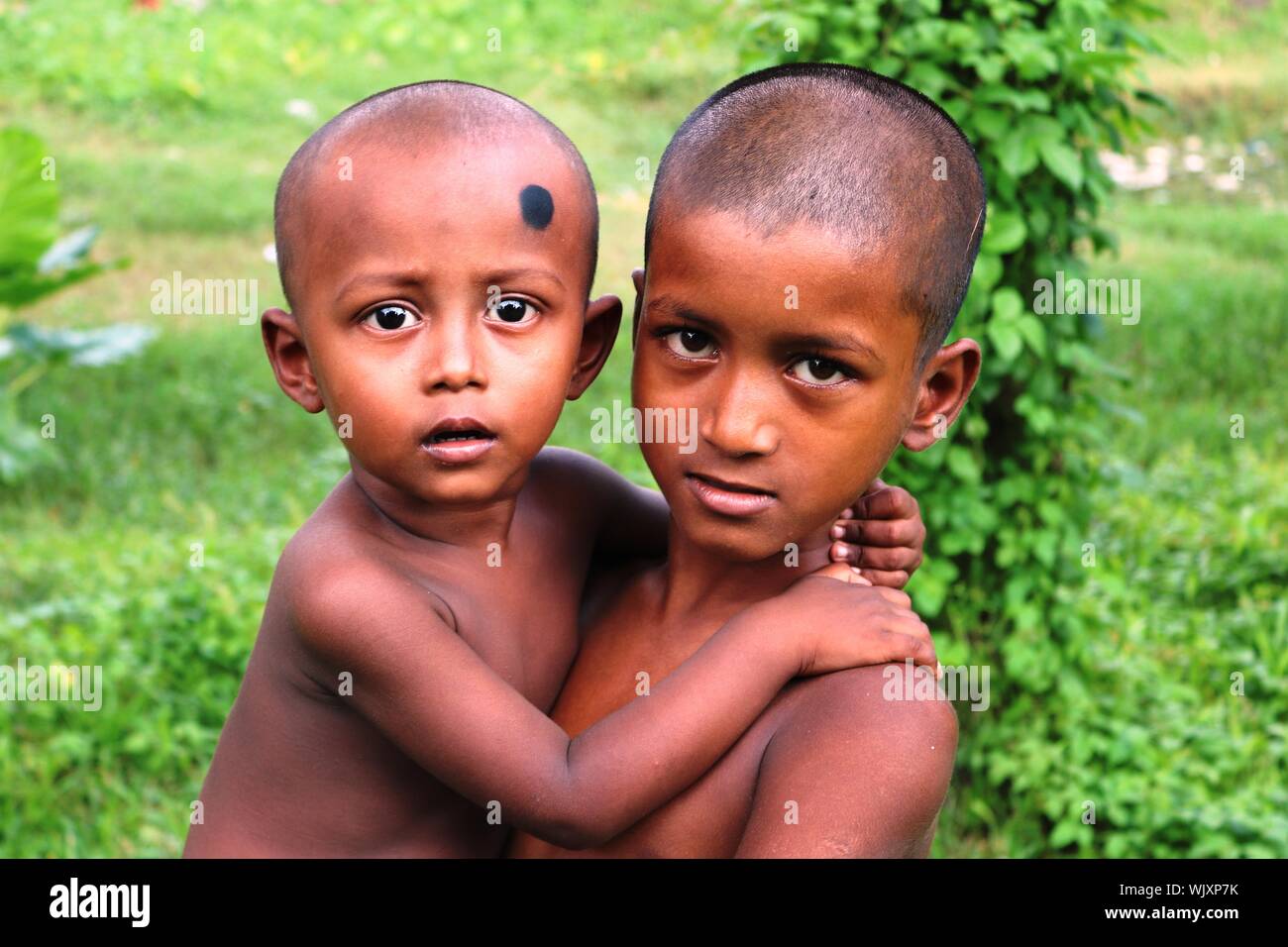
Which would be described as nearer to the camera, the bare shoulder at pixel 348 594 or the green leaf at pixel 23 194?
the bare shoulder at pixel 348 594

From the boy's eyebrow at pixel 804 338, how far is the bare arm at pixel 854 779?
418mm

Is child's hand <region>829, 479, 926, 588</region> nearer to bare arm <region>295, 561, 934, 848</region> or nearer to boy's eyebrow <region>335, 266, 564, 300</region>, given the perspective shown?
bare arm <region>295, 561, 934, 848</region>

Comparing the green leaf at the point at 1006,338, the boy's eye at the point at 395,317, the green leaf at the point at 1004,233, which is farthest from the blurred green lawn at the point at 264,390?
the boy's eye at the point at 395,317

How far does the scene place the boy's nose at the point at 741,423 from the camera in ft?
6.11

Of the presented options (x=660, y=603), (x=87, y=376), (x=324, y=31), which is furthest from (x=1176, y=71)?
(x=660, y=603)

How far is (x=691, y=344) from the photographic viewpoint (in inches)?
76.4

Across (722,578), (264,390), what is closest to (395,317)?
(722,578)

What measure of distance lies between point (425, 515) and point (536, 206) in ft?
1.43

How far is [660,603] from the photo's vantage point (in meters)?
2.17

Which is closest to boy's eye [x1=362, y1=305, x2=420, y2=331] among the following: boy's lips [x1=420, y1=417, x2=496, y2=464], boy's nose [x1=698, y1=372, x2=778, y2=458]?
boy's lips [x1=420, y1=417, x2=496, y2=464]

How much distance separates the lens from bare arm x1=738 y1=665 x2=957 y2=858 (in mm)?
1815

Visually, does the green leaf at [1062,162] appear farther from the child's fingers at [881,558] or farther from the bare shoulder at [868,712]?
the bare shoulder at [868,712]

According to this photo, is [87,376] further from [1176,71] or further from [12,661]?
[1176,71]

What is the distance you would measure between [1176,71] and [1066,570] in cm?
848
